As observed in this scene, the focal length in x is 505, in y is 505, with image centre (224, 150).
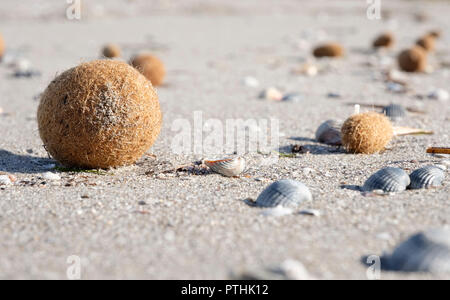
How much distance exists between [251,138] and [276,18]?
49.6 ft

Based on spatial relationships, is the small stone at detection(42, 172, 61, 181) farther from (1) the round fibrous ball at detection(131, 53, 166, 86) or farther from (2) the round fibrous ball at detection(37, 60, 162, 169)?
(1) the round fibrous ball at detection(131, 53, 166, 86)

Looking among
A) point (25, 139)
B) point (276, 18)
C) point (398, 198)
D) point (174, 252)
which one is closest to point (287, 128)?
point (398, 198)

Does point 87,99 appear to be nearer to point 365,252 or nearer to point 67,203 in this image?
point 67,203

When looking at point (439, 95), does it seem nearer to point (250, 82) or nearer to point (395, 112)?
point (395, 112)

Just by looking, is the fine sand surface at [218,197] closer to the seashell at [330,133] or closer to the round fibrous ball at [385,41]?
the seashell at [330,133]

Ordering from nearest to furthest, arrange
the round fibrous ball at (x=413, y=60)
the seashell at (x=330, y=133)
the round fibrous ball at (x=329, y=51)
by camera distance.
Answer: the seashell at (x=330, y=133), the round fibrous ball at (x=413, y=60), the round fibrous ball at (x=329, y=51)

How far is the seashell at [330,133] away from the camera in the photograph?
5750mm

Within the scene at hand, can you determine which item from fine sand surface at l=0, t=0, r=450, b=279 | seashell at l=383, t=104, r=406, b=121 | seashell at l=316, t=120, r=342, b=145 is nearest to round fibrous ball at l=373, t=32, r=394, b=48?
fine sand surface at l=0, t=0, r=450, b=279

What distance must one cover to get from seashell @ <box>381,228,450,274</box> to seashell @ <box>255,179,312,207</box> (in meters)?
0.94

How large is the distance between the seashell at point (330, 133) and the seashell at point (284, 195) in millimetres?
1991

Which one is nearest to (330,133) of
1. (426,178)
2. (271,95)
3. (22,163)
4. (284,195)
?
(426,178)

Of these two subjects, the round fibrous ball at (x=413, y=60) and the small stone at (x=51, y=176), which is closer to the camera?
the small stone at (x=51, y=176)

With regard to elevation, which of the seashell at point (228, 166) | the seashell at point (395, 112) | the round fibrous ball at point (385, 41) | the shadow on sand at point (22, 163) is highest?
the round fibrous ball at point (385, 41)

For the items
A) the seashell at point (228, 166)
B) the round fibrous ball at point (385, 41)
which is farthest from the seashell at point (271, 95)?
the round fibrous ball at point (385, 41)
